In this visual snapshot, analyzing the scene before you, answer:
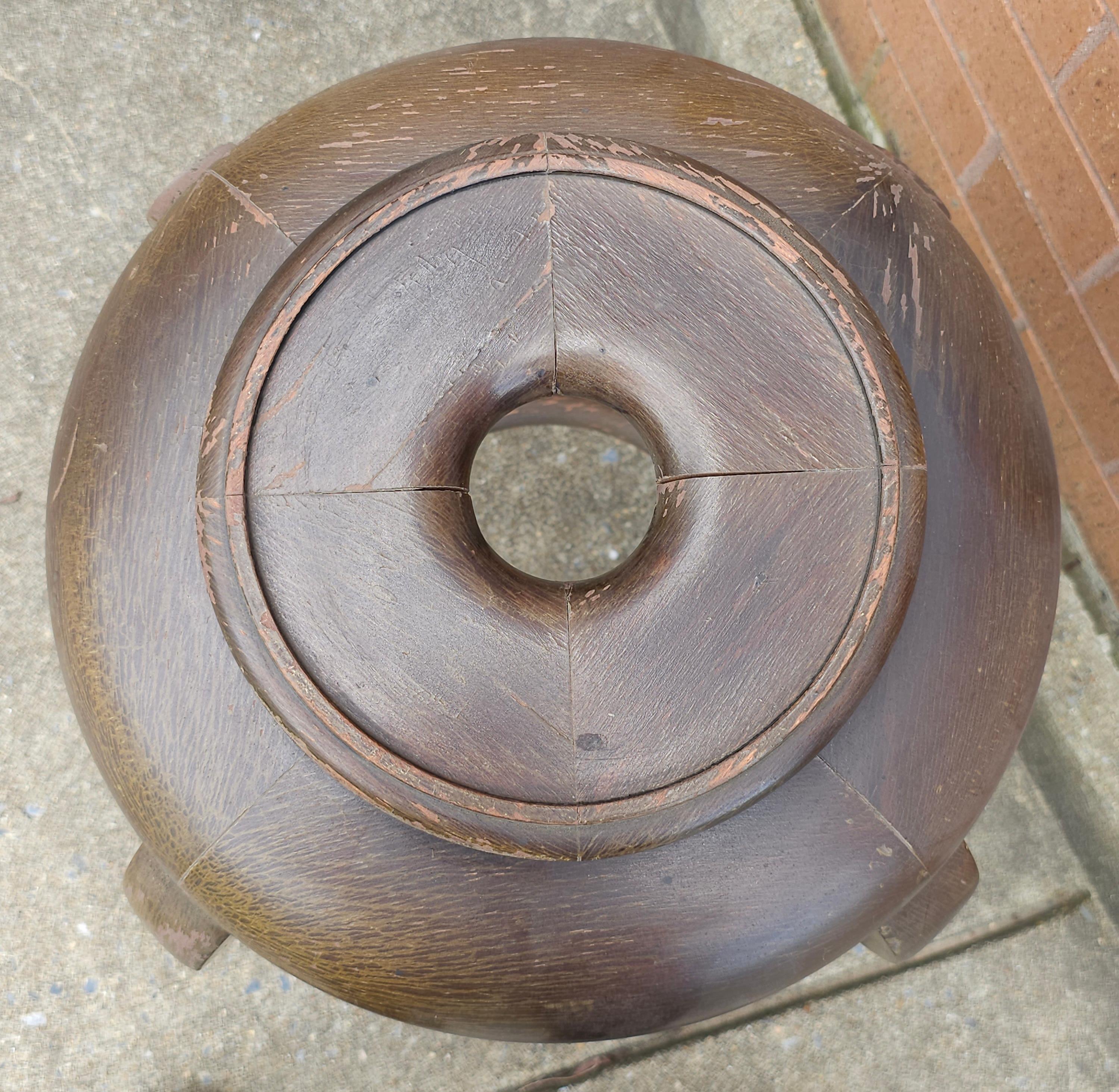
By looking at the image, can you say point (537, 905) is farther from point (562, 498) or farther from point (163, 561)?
point (562, 498)

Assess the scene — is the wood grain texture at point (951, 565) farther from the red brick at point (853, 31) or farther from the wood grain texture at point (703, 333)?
the red brick at point (853, 31)

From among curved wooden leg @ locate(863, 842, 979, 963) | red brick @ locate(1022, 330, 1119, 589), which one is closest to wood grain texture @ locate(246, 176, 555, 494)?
curved wooden leg @ locate(863, 842, 979, 963)

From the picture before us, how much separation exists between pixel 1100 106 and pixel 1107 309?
0.34m

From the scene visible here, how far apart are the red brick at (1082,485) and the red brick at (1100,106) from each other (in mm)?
399

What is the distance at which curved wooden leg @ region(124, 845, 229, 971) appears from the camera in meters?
1.19

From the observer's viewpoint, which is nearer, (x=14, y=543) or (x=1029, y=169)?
(x=1029, y=169)

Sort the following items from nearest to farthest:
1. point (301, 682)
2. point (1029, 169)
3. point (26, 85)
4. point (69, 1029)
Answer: point (301, 682), point (1029, 169), point (69, 1029), point (26, 85)

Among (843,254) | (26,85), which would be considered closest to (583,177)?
(843,254)

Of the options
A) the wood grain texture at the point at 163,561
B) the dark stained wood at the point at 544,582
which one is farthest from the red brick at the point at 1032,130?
the wood grain texture at the point at 163,561

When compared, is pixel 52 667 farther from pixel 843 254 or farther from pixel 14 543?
pixel 843 254

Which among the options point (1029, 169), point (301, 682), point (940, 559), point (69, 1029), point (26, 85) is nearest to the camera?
point (301, 682)

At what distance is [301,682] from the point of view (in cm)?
83

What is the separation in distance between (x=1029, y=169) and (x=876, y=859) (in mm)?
1294

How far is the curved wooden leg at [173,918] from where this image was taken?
3.89 feet
